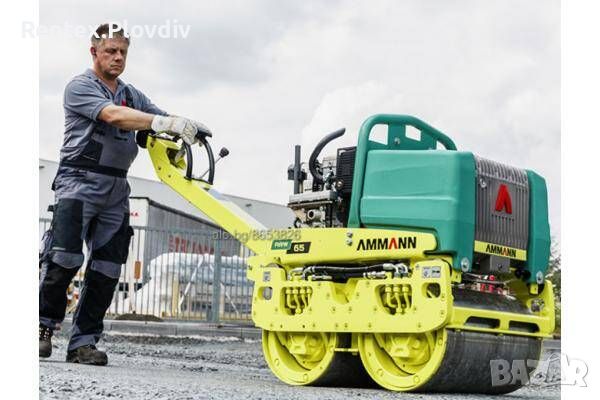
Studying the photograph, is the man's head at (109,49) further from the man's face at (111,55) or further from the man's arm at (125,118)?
the man's arm at (125,118)

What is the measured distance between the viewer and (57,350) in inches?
349

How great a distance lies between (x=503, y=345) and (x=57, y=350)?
15.1 ft

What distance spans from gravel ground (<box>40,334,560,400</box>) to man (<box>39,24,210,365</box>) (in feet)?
1.03

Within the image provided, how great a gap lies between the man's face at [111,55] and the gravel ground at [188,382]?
1.86m

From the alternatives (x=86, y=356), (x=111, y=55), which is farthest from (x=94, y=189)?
(x=86, y=356)

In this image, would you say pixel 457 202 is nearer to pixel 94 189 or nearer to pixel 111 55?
pixel 94 189

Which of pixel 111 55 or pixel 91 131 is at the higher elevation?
pixel 111 55

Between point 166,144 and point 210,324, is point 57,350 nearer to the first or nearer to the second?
point 166,144

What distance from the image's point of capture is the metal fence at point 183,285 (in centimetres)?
1559

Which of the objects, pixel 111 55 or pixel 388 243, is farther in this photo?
pixel 111 55

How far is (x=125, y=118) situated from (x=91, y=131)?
259 mm

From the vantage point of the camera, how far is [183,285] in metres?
15.7

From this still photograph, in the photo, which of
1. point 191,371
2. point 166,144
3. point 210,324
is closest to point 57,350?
point 191,371

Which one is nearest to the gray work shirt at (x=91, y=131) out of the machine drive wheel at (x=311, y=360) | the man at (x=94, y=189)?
the man at (x=94, y=189)
